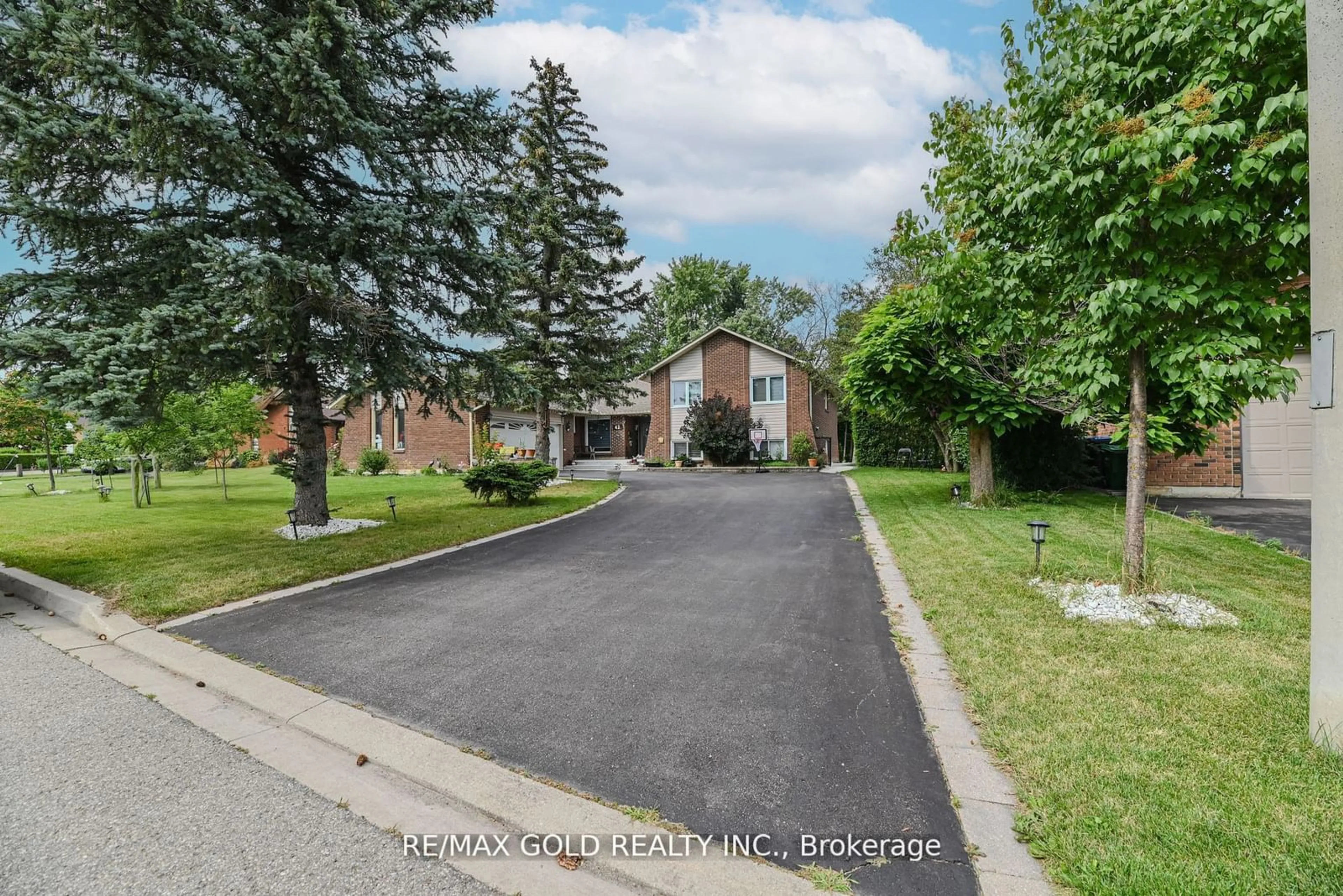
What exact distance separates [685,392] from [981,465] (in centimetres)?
1849

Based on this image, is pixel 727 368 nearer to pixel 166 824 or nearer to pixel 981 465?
pixel 981 465

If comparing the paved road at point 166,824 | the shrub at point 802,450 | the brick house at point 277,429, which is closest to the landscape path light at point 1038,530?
the paved road at point 166,824

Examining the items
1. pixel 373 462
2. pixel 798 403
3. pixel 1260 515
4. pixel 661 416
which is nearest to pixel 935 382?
pixel 1260 515

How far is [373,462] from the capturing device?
24.2 m

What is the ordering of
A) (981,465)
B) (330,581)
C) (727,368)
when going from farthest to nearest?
(727,368)
(981,465)
(330,581)

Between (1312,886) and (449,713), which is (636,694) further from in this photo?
(1312,886)

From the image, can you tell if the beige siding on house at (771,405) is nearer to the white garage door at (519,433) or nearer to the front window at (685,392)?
the front window at (685,392)

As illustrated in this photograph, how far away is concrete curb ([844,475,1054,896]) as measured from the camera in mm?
2033

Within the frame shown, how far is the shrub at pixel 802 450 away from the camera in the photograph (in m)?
25.6

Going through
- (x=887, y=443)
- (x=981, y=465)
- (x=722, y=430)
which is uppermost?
(x=722, y=430)

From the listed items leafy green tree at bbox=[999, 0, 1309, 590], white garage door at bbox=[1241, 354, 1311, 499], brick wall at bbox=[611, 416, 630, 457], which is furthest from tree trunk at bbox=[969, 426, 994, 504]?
brick wall at bbox=[611, 416, 630, 457]

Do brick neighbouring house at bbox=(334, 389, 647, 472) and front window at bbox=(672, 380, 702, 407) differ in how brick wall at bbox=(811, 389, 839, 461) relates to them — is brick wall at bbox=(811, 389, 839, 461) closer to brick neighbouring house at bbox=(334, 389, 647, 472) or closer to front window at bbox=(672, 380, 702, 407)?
front window at bbox=(672, 380, 702, 407)

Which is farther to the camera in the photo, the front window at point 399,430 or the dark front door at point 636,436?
the dark front door at point 636,436

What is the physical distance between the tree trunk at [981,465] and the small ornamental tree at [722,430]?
1317 cm
